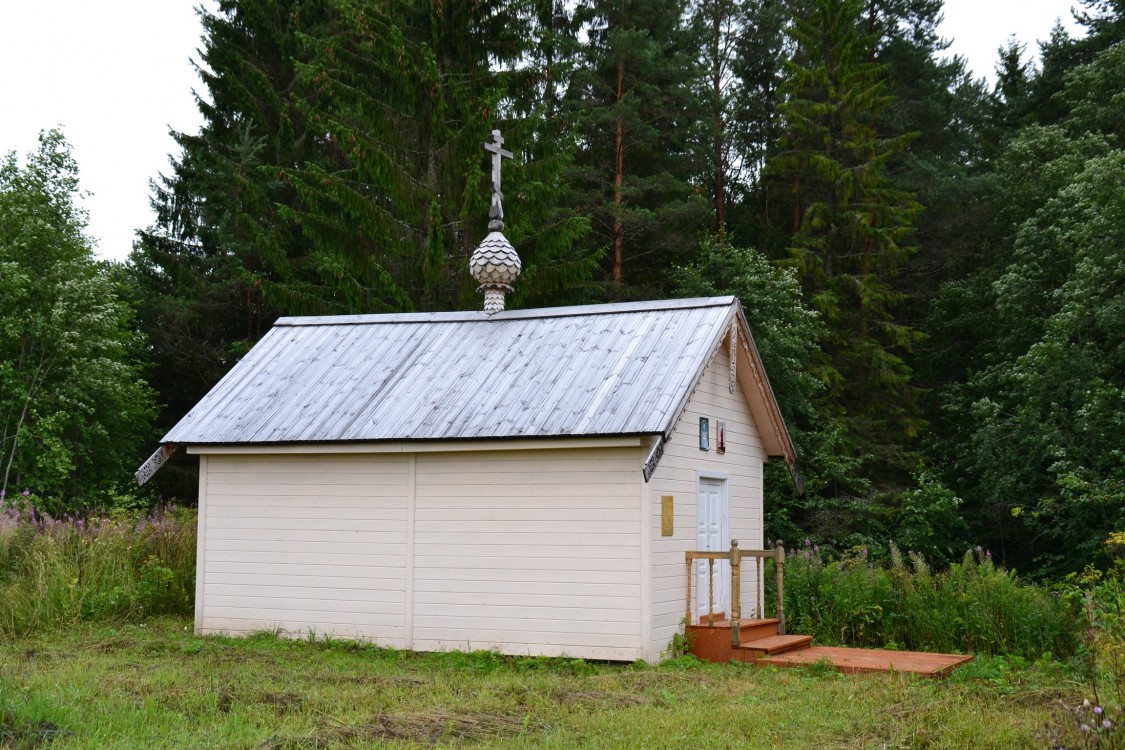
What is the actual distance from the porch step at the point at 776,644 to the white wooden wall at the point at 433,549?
1498 mm

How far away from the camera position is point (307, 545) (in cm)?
1404

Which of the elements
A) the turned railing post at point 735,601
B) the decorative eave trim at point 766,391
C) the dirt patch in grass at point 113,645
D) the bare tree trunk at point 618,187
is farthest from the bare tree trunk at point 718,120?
the dirt patch in grass at point 113,645

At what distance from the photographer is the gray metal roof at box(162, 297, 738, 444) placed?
511 inches

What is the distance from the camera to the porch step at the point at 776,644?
504 inches

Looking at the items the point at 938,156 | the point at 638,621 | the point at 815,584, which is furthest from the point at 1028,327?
the point at 638,621

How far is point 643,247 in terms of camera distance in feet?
95.6

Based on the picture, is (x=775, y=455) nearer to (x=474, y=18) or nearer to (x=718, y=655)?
(x=718, y=655)

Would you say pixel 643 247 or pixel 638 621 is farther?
pixel 643 247

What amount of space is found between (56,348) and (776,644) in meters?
19.4

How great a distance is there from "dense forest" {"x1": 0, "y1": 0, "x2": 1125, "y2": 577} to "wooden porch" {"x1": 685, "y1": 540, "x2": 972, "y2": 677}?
952cm

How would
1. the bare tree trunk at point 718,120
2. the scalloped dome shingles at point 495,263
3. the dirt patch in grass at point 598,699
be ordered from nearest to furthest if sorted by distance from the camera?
1. the dirt patch in grass at point 598,699
2. the scalloped dome shingles at point 495,263
3. the bare tree trunk at point 718,120

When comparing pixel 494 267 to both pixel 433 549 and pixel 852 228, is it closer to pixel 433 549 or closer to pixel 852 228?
pixel 433 549

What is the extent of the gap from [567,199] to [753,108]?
30.6ft

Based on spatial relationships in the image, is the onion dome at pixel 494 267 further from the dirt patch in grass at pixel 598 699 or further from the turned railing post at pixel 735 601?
the dirt patch in grass at pixel 598 699
